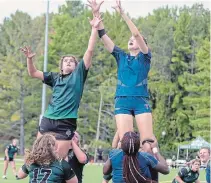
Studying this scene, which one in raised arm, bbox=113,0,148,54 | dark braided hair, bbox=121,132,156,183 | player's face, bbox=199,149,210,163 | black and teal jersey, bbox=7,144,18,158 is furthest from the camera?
black and teal jersey, bbox=7,144,18,158

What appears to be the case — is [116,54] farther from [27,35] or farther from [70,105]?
[27,35]

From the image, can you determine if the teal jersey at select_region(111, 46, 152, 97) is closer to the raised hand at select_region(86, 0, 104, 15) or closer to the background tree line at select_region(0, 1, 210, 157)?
the raised hand at select_region(86, 0, 104, 15)

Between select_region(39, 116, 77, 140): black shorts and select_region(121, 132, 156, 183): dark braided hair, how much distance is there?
1353 millimetres

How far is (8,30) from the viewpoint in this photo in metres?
58.6

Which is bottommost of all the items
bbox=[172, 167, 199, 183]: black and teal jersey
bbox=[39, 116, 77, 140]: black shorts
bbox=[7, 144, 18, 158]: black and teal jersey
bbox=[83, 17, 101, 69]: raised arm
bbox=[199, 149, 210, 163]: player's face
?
bbox=[7, 144, 18, 158]: black and teal jersey

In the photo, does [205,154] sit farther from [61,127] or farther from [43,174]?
[43,174]

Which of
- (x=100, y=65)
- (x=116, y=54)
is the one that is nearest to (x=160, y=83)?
(x=100, y=65)

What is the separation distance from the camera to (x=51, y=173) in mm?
6598

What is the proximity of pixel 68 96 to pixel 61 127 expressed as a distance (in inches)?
15.9

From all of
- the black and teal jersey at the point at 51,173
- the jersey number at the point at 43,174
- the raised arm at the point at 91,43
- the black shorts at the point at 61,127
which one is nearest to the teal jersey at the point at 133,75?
the raised arm at the point at 91,43

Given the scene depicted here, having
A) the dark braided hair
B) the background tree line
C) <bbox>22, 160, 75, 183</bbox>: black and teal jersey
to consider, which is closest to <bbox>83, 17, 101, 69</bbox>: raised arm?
the dark braided hair

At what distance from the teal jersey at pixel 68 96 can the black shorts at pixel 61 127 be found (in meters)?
0.05

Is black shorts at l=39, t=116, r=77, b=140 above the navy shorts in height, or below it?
below

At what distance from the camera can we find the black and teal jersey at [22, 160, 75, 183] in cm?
660
